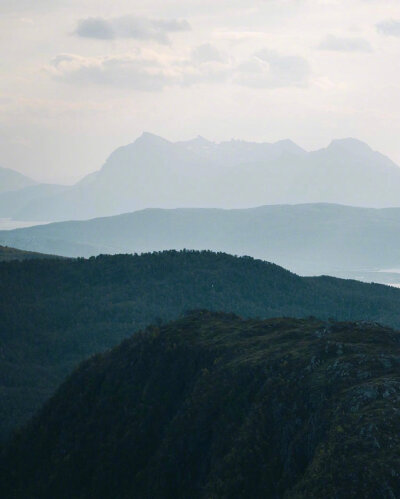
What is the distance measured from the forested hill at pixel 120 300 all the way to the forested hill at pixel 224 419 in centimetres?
3937

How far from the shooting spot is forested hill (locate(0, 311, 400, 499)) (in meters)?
52.4

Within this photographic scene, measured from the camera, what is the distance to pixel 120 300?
173 metres

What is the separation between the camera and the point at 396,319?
168 meters

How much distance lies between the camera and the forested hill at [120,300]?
141375 mm

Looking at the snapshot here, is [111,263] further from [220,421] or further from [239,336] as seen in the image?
[220,421]

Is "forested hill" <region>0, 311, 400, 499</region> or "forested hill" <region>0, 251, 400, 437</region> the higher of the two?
"forested hill" <region>0, 251, 400, 437</region>

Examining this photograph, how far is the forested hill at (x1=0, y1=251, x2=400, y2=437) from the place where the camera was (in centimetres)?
14138

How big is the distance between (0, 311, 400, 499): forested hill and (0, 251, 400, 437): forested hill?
39370mm

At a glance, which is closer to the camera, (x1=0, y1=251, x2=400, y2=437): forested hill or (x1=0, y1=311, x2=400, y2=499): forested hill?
(x1=0, y1=311, x2=400, y2=499): forested hill

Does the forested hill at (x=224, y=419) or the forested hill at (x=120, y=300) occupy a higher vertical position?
the forested hill at (x=120, y=300)

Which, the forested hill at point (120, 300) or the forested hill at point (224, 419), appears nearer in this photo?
the forested hill at point (224, 419)

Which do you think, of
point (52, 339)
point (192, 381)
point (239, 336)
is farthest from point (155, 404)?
point (52, 339)

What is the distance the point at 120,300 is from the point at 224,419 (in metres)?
108

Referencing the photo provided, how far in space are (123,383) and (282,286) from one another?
107040mm
